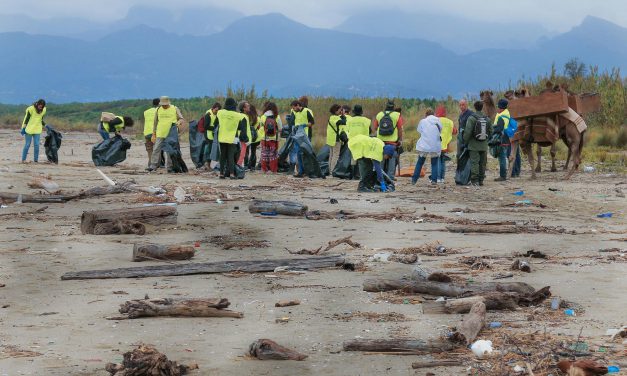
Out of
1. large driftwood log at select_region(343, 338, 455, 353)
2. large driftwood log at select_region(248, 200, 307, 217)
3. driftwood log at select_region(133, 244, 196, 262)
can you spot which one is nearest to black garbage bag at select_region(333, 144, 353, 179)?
large driftwood log at select_region(248, 200, 307, 217)

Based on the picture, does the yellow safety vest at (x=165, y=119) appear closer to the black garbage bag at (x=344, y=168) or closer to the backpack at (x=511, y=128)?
the black garbage bag at (x=344, y=168)

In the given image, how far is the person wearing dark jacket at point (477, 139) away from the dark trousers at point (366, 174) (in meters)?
2.01

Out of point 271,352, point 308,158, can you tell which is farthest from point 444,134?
point 271,352

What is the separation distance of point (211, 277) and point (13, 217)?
5.97 metres

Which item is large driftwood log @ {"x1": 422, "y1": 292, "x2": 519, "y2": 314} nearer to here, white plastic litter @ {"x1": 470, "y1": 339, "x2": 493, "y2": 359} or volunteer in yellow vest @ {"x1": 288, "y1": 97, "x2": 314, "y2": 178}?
white plastic litter @ {"x1": 470, "y1": 339, "x2": 493, "y2": 359}

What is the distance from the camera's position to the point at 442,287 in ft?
31.7

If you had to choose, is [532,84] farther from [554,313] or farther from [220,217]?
[554,313]

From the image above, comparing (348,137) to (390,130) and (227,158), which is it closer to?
(390,130)

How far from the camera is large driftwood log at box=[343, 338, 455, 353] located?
761 centimetres

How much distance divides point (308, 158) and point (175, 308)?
1571 centimetres

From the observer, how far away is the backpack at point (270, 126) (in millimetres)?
24781

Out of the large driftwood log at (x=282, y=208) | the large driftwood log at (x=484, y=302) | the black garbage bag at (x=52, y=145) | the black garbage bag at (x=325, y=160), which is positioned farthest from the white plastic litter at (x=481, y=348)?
the black garbage bag at (x=52, y=145)

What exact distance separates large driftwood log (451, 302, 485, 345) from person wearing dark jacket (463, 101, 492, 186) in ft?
43.1

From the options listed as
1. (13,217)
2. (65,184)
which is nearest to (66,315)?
(13,217)
